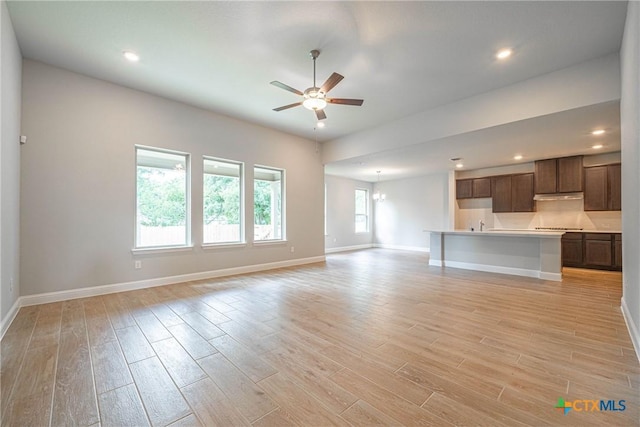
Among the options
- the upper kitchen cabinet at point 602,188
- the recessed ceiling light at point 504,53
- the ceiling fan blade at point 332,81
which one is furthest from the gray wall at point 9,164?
the upper kitchen cabinet at point 602,188

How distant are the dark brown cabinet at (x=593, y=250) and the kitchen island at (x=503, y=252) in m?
1.81

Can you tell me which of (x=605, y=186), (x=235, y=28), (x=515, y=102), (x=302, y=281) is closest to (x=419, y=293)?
(x=302, y=281)

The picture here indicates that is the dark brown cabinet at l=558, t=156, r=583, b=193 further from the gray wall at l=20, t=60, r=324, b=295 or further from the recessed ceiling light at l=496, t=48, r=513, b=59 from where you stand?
the gray wall at l=20, t=60, r=324, b=295

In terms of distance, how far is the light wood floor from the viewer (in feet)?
5.15

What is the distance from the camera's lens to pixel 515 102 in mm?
3939

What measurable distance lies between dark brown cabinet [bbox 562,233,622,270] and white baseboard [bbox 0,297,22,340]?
9784 millimetres

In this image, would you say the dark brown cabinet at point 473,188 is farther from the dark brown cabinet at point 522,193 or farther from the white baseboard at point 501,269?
the white baseboard at point 501,269

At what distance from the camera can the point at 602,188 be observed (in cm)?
606

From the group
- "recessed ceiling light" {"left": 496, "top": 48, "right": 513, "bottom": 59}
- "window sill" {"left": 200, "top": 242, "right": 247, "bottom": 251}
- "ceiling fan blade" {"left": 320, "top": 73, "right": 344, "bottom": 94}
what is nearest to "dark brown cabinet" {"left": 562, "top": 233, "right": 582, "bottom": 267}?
"recessed ceiling light" {"left": 496, "top": 48, "right": 513, "bottom": 59}

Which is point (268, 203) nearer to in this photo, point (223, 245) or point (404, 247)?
point (223, 245)

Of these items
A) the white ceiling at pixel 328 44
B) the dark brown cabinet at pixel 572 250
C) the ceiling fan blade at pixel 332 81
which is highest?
the white ceiling at pixel 328 44

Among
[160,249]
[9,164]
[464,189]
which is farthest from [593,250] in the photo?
[9,164]

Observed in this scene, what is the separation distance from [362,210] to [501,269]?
585cm

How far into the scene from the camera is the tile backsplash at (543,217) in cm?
634
